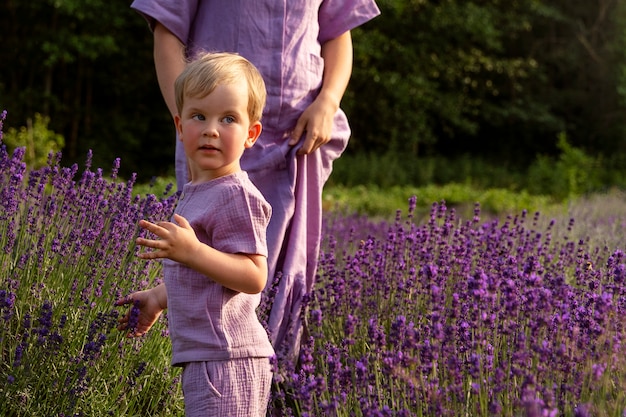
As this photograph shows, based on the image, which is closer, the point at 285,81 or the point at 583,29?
the point at 285,81

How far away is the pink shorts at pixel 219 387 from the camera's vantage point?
6.47 feet

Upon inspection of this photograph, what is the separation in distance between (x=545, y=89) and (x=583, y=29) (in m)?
1.66

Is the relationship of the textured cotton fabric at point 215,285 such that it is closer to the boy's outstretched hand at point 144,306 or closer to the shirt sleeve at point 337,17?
the boy's outstretched hand at point 144,306

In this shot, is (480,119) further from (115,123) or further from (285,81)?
(285,81)

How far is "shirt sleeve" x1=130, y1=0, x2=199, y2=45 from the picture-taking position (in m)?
2.80

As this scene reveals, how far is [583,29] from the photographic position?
66.3 ft

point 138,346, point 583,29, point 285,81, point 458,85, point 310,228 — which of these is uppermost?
point 583,29

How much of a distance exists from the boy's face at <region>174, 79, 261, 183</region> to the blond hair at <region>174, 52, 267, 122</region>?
16 millimetres

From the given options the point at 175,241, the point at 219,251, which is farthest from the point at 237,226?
the point at 175,241

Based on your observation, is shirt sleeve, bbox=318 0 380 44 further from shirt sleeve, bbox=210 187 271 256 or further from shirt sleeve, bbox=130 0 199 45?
shirt sleeve, bbox=210 187 271 256

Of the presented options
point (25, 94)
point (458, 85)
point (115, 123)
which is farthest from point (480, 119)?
point (25, 94)

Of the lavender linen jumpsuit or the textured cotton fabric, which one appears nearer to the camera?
the textured cotton fabric

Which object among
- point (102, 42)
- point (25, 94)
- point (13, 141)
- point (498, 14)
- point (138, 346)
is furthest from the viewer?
point (498, 14)

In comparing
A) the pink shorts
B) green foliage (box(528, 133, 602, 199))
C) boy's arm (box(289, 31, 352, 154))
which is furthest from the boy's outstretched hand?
green foliage (box(528, 133, 602, 199))
